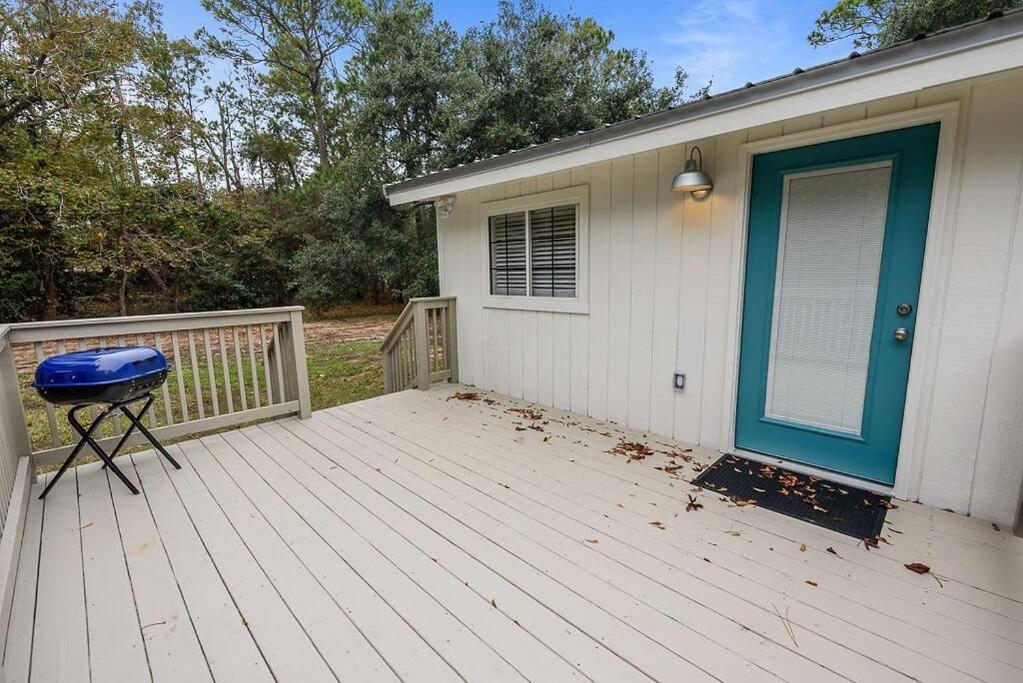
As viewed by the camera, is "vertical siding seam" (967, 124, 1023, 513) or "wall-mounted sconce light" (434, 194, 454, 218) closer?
"vertical siding seam" (967, 124, 1023, 513)

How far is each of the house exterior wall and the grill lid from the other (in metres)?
2.88

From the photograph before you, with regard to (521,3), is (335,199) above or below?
below

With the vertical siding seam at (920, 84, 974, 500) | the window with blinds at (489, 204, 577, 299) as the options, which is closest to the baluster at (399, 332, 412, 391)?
the window with blinds at (489, 204, 577, 299)

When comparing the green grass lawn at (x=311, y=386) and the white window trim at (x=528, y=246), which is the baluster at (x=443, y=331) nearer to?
the white window trim at (x=528, y=246)

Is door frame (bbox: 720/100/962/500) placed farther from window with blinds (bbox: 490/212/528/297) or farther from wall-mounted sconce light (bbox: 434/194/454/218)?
wall-mounted sconce light (bbox: 434/194/454/218)

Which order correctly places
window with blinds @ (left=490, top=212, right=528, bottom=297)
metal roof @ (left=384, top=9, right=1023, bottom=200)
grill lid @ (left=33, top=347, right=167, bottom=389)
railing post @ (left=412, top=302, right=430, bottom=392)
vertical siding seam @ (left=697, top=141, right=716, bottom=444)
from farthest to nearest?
railing post @ (left=412, top=302, right=430, bottom=392) < window with blinds @ (left=490, top=212, right=528, bottom=297) < vertical siding seam @ (left=697, top=141, right=716, bottom=444) < grill lid @ (left=33, top=347, right=167, bottom=389) < metal roof @ (left=384, top=9, right=1023, bottom=200)

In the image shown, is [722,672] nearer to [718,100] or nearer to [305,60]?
[718,100]

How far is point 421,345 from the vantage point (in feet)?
15.5

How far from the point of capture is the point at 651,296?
3.40m

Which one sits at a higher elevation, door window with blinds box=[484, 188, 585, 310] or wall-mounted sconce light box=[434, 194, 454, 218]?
wall-mounted sconce light box=[434, 194, 454, 218]

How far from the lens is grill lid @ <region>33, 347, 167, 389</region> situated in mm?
2307

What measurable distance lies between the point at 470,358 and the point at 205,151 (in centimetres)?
1386

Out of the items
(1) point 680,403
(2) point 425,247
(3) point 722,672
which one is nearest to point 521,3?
(2) point 425,247

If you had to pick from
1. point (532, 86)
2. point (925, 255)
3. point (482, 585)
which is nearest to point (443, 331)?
point (482, 585)
